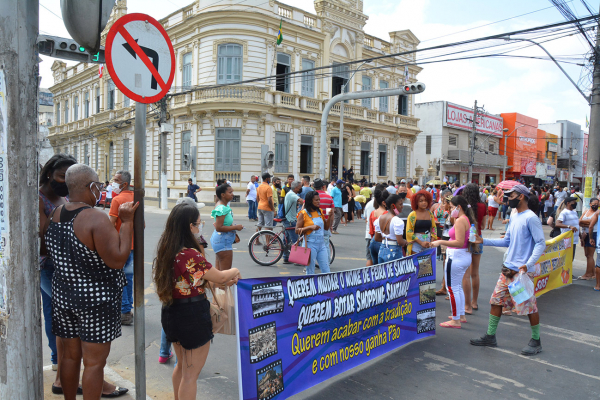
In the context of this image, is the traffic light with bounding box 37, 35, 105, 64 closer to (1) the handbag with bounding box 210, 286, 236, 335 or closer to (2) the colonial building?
(1) the handbag with bounding box 210, 286, 236, 335

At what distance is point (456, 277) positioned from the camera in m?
5.67

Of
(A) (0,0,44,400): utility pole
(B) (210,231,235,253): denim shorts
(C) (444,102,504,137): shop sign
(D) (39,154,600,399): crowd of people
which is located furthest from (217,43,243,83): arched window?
(C) (444,102,504,137): shop sign

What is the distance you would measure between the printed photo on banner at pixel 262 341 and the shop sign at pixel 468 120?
40.5 meters

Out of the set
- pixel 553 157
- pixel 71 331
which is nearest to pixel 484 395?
pixel 71 331

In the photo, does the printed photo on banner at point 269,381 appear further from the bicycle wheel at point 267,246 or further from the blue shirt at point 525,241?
the bicycle wheel at point 267,246

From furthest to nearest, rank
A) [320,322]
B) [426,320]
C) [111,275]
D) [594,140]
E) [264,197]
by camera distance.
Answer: [594,140], [264,197], [426,320], [320,322], [111,275]

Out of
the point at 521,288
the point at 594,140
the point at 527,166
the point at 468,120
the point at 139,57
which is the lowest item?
the point at 521,288

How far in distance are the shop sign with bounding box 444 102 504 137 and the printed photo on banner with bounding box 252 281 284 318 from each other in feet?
132

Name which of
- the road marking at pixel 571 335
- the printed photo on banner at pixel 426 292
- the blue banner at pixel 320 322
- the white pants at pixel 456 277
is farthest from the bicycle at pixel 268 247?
the blue banner at pixel 320 322

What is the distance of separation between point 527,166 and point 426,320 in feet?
174

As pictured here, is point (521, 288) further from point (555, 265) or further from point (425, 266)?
point (555, 265)

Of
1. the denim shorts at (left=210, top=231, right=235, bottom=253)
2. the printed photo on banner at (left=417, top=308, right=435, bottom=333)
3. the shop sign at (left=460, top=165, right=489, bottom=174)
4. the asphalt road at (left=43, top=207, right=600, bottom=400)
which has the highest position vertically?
the shop sign at (left=460, top=165, right=489, bottom=174)

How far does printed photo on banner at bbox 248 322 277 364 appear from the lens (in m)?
3.28

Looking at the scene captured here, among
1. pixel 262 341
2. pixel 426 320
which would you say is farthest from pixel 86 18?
pixel 426 320
